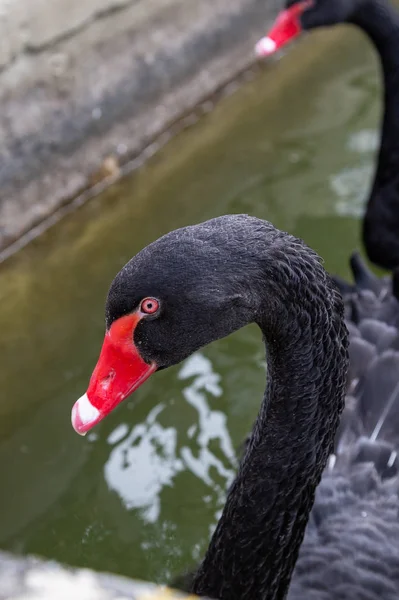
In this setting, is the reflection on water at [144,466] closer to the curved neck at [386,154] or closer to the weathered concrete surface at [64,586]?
the curved neck at [386,154]

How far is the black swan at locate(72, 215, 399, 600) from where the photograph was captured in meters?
1.18

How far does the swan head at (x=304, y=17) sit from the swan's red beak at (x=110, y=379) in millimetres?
1935

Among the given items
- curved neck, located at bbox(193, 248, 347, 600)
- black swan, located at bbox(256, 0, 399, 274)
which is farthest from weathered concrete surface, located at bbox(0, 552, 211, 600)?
black swan, located at bbox(256, 0, 399, 274)

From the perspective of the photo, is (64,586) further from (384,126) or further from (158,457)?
(384,126)

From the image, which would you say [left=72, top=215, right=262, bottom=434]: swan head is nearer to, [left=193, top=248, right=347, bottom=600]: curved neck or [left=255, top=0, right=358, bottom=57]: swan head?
[left=193, top=248, right=347, bottom=600]: curved neck

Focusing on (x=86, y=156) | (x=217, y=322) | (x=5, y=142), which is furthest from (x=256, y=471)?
(x=86, y=156)

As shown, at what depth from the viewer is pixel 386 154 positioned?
278 cm

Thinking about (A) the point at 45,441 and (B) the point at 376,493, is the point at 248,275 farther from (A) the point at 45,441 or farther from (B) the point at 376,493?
(A) the point at 45,441

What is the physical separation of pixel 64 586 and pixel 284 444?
63 centimetres

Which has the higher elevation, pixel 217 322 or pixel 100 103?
pixel 217 322

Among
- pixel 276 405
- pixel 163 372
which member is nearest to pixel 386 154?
pixel 163 372

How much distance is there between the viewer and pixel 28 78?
9.91 feet

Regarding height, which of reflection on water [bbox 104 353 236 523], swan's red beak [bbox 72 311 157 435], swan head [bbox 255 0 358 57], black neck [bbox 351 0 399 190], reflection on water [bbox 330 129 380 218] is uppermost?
swan's red beak [bbox 72 311 157 435]

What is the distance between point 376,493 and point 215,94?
8.69ft
